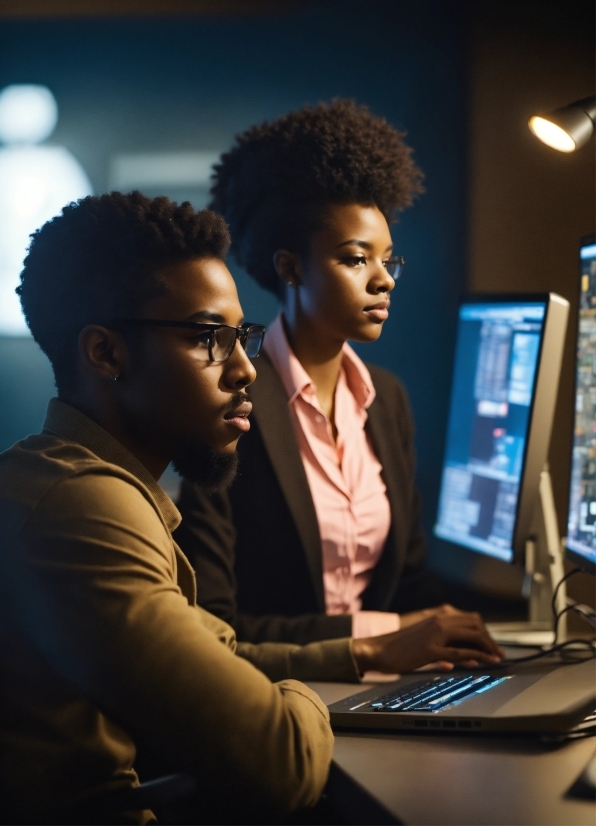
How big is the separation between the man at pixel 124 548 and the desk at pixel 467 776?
2.8 inches

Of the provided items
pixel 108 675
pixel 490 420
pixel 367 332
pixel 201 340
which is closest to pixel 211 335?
pixel 201 340

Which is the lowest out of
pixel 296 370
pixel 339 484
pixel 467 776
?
pixel 467 776

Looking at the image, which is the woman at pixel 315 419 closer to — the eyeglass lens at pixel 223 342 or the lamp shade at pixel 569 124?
the lamp shade at pixel 569 124

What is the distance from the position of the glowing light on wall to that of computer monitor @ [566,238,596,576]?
141 centimetres

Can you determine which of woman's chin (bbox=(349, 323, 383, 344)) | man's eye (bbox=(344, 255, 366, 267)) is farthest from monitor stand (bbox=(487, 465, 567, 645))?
man's eye (bbox=(344, 255, 366, 267))

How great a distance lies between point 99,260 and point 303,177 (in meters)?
0.63

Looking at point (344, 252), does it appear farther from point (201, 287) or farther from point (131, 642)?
point (131, 642)

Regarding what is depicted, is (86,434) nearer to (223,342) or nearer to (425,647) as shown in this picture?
(223,342)

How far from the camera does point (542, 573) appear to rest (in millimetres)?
1710

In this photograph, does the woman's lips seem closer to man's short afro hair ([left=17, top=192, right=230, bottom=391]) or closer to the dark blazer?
the dark blazer

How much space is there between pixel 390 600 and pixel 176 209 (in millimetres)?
916

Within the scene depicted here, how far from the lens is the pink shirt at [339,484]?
160cm

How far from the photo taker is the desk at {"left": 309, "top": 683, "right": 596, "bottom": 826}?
0.79 metres

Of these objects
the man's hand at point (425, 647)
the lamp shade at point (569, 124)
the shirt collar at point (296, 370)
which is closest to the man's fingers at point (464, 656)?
the man's hand at point (425, 647)
